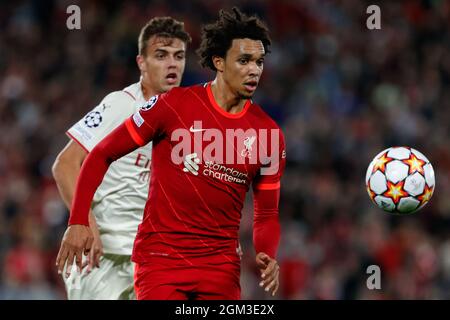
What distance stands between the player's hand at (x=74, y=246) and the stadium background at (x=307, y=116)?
5437mm

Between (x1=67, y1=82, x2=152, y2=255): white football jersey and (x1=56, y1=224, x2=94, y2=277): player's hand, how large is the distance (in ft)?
4.12

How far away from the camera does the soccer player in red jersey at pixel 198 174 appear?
5.02m

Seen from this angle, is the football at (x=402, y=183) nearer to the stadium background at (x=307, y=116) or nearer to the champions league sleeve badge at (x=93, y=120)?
the champions league sleeve badge at (x=93, y=120)

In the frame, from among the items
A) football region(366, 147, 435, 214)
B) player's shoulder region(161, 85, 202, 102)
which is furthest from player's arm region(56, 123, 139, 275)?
football region(366, 147, 435, 214)

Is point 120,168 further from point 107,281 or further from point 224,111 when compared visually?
point 224,111

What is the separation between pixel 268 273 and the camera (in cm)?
510

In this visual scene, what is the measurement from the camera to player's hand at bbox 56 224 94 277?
15.9 feet

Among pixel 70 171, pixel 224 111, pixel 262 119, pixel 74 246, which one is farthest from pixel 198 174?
pixel 70 171

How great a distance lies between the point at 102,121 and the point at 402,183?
6.07 ft

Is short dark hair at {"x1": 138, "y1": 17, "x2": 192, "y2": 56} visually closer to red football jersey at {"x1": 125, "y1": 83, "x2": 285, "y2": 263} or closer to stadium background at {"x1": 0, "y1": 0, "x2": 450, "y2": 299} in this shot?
red football jersey at {"x1": 125, "y1": 83, "x2": 285, "y2": 263}

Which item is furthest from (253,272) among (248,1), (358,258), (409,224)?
(248,1)
